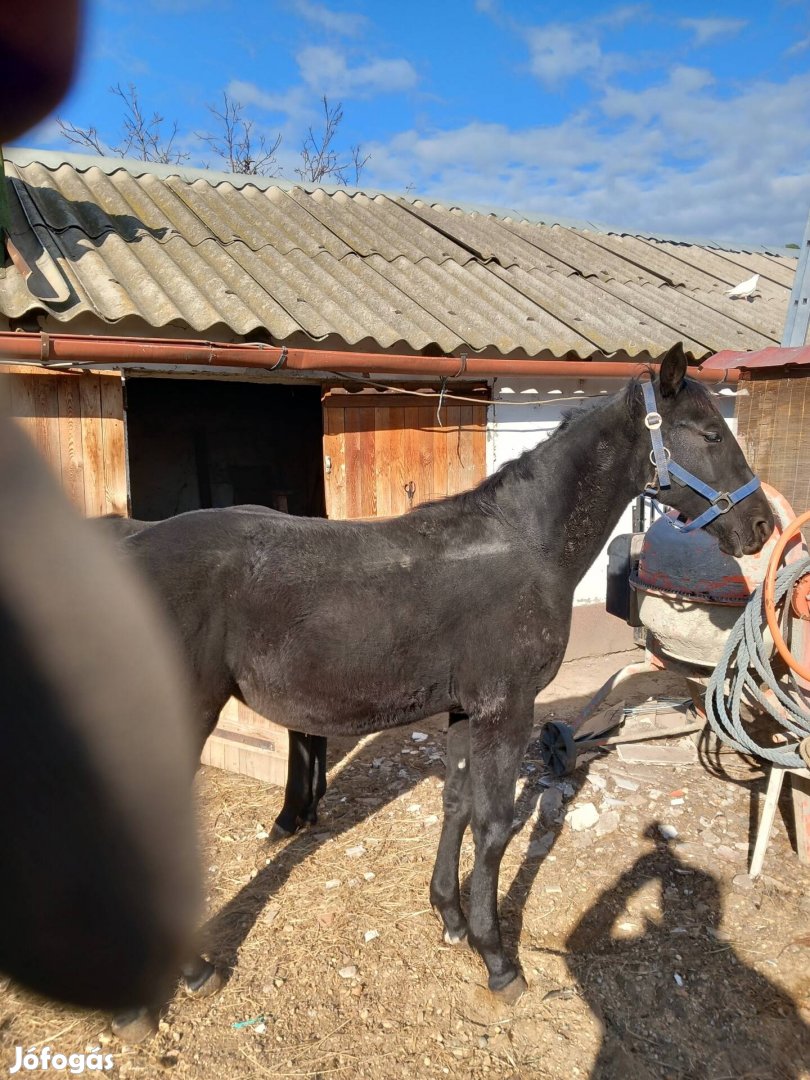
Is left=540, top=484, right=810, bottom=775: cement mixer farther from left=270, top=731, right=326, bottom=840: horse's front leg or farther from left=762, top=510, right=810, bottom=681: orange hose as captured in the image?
left=270, top=731, right=326, bottom=840: horse's front leg

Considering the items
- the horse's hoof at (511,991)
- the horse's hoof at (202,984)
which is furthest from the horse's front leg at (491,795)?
the horse's hoof at (202,984)

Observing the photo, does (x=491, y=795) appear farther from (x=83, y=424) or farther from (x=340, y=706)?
(x=83, y=424)

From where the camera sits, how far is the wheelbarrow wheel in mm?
4242

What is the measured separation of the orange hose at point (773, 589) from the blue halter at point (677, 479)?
0.26 meters

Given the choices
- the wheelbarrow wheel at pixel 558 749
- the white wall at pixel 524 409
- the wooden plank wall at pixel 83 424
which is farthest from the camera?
the white wall at pixel 524 409

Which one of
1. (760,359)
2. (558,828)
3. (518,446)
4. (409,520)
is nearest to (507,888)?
(558,828)

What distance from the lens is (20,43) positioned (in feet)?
2.64

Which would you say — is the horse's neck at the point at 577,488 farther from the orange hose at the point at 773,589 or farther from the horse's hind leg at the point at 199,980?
the horse's hind leg at the point at 199,980

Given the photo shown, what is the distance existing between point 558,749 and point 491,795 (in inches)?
66.6

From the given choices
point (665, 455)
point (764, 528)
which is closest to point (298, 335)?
point (665, 455)

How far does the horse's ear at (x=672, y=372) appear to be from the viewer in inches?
108

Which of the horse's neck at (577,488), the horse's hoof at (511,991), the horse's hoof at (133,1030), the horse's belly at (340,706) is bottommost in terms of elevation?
the horse's hoof at (511,991)

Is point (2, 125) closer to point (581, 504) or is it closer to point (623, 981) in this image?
point (581, 504)

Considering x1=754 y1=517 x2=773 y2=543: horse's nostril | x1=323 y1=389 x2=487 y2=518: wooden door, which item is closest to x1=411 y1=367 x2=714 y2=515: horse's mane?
x1=754 y1=517 x2=773 y2=543: horse's nostril
